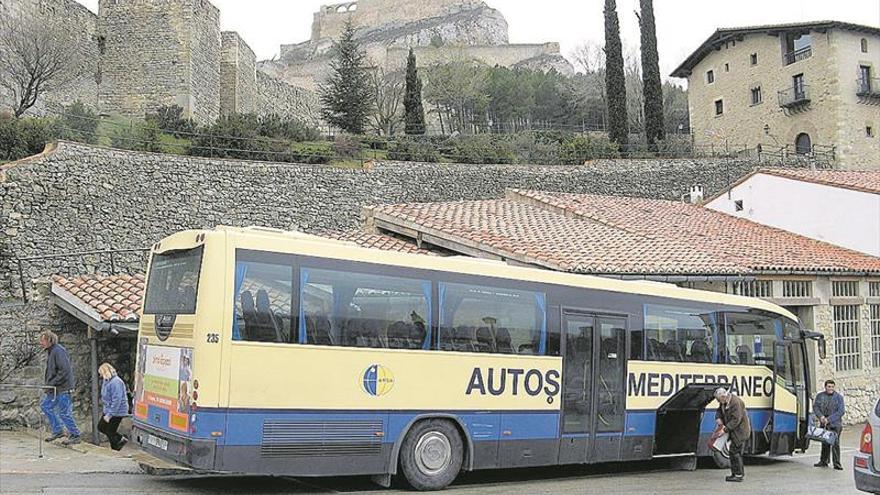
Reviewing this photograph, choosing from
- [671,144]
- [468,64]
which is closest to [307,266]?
[671,144]

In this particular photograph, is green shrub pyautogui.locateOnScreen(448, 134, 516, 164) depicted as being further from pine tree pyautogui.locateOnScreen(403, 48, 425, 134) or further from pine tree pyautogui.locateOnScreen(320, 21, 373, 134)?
pine tree pyautogui.locateOnScreen(403, 48, 425, 134)

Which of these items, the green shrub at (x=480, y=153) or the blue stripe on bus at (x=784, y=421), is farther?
the green shrub at (x=480, y=153)

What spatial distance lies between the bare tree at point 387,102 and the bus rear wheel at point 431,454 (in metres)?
38.0

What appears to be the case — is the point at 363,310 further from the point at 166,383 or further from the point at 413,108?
the point at 413,108

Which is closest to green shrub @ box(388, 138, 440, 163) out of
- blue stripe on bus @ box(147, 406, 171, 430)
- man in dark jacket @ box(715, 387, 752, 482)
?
man in dark jacket @ box(715, 387, 752, 482)

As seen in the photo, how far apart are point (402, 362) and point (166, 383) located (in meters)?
2.52

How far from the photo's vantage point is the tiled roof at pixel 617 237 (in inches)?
645

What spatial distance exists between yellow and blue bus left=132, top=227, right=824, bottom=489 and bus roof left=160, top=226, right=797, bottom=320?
26 mm

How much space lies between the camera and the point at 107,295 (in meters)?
11.9

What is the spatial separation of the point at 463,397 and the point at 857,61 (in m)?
41.0

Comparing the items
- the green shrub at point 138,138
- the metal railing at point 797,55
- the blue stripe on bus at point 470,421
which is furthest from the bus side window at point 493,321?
the metal railing at point 797,55

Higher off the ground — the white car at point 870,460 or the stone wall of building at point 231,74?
the stone wall of building at point 231,74

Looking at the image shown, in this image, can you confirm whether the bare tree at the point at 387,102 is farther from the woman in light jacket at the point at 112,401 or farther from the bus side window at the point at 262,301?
the bus side window at the point at 262,301

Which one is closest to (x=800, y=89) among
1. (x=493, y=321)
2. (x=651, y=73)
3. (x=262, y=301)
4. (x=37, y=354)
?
(x=651, y=73)
